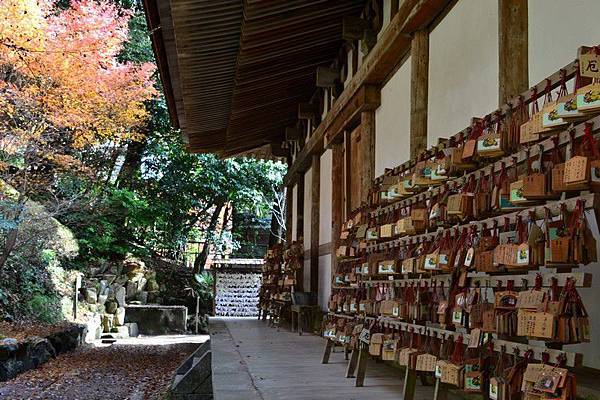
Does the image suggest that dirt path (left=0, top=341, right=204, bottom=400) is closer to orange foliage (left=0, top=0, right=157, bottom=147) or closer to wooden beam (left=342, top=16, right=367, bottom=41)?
orange foliage (left=0, top=0, right=157, bottom=147)

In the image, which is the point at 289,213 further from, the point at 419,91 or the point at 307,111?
the point at 419,91

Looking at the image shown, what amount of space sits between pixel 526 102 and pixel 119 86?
42.6 feet

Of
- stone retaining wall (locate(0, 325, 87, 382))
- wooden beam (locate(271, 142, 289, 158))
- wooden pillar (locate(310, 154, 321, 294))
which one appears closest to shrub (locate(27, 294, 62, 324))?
stone retaining wall (locate(0, 325, 87, 382))

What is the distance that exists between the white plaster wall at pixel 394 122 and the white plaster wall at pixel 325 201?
10.0ft

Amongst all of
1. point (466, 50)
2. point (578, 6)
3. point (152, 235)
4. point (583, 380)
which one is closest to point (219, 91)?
point (466, 50)

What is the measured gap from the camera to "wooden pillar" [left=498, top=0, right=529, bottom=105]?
382 centimetres

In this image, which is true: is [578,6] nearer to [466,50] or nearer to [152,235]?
[466,50]

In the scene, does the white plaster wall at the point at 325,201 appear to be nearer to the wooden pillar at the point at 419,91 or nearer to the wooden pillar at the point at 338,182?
the wooden pillar at the point at 338,182

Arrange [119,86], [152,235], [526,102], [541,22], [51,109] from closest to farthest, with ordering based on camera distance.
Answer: [526,102] < [541,22] < [51,109] < [119,86] < [152,235]

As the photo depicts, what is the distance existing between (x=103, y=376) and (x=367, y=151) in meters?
6.13

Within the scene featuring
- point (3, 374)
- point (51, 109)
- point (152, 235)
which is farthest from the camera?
point (152, 235)

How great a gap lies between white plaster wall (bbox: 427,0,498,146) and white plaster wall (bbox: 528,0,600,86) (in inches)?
19.8

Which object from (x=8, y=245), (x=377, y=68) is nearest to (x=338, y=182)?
(x=377, y=68)

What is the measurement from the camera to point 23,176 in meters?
13.3
